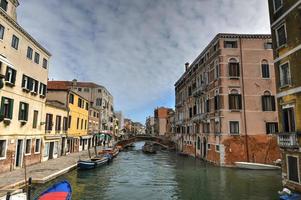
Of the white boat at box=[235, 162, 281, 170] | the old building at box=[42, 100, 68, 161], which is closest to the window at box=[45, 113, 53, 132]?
the old building at box=[42, 100, 68, 161]

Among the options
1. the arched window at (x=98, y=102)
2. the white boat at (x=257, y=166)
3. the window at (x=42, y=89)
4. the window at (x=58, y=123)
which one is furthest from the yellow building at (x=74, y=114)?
the white boat at (x=257, y=166)

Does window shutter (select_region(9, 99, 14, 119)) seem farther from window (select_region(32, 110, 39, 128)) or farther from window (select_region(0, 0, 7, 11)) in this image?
window (select_region(0, 0, 7, 11))

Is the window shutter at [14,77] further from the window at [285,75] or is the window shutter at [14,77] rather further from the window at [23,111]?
the window at [285,75]

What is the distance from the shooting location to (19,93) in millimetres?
18297

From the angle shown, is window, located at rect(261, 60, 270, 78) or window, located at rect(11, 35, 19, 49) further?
window, located at rect(261, 60, 270, 78)

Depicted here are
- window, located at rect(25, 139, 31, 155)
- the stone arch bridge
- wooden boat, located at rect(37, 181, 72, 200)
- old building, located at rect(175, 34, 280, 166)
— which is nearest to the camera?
wooden boat, located at rect(37, 181, 72, 200)

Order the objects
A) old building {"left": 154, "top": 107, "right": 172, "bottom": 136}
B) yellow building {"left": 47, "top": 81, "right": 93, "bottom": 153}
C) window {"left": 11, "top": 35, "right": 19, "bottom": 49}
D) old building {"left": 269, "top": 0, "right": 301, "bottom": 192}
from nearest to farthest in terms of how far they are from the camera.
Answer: old building {"left": 269, "top": 0, "right": 301, "bottom": 192} < window {"left": 11, "top": 35, "right": 19, "bottom": 49} < yellow building {"left": 47, "top": 81, "right": 93, "bottom": 153} < old building {"left": 154, "top": 107, "right": 172, "bottom": 136}

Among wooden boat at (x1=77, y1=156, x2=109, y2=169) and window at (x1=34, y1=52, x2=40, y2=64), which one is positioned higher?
window at (x1=34, y1=52, x2=40, y2=64)

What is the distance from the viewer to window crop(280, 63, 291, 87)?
45.2 feet

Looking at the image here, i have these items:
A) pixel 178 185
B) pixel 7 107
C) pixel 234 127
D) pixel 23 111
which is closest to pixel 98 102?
pixel 23 111

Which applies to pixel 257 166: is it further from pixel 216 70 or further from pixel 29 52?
pixel 29 52

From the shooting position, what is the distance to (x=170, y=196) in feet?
47.4

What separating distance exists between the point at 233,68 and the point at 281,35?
1146 cm

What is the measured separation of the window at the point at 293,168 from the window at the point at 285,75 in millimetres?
4270
